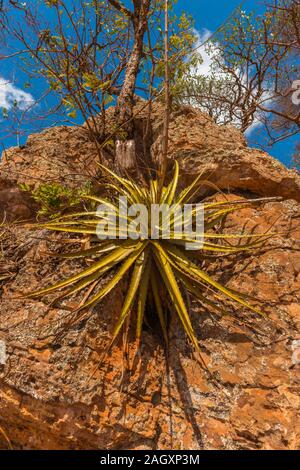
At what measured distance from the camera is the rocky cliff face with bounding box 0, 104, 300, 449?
2.26m

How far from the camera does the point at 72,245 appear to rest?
334 centimetres

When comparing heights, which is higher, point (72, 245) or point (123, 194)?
point (123, 194)

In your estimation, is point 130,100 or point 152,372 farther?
point 130,100

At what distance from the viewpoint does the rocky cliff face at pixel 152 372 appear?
2262 mm

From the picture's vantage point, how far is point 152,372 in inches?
100

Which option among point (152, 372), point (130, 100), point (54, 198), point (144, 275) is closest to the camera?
point (152, 372)

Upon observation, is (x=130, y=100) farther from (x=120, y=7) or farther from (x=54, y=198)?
(x=54, y=198)

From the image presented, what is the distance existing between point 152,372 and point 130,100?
147 inches

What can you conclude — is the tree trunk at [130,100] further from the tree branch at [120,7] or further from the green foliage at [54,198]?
the green foliage at [54,198]

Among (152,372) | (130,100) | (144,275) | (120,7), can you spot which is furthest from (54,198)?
(120,7)

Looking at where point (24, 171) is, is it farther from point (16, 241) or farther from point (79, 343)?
point (79, 343)

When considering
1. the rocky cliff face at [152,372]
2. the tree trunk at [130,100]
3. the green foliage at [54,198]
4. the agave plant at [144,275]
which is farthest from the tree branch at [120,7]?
the rocky cliff face at [152,372]
